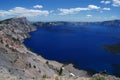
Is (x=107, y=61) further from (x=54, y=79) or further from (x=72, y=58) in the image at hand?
(x=54, y=79)

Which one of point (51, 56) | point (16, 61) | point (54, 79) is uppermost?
point (54, 79)

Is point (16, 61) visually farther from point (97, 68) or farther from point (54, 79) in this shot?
point (97, 68)

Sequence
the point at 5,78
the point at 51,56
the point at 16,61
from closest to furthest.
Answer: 1. the point at 5,78
2. the point at 16,61
3. the point at 51,56

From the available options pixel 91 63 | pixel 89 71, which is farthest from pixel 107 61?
pixel 89 71

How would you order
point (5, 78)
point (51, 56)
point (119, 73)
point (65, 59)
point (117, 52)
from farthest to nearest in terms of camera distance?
point (117, 52) < point (51, 56) < point (65, 59) < point (119, 73) < point (5, 78)

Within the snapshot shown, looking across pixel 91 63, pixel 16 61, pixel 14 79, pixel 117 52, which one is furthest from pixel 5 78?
pixel 117 52

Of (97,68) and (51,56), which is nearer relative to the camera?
(97,68)

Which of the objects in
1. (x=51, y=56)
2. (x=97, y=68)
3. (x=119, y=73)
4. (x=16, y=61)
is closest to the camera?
(x=16, y=61)

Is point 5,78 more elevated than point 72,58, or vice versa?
point 5,78

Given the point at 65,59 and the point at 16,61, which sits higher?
the point at 16,61
